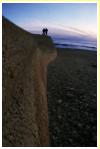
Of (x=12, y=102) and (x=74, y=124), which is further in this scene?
(x=74, y=124)

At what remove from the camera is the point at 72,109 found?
4.98m

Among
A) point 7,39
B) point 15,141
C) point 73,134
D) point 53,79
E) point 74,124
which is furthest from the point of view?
point 53,79

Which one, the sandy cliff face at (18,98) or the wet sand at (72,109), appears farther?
the wet sand at (72,109)

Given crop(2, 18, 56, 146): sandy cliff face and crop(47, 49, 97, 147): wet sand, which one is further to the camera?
crop(47, 49, 97, 147): wet sand

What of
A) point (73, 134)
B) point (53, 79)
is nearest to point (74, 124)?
point (73, 134)

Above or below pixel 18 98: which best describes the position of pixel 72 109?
below

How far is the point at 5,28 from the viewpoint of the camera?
8.98 ft

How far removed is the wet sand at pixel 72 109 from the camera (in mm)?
3902

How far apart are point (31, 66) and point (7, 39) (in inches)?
13.9

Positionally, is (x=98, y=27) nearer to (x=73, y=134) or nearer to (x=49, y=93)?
(x=73, y=134)

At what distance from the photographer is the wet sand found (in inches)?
154

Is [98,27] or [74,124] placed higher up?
[98,27]

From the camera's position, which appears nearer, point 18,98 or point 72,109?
point 18,98

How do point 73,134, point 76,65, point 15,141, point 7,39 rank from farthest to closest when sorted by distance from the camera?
point 76,65 → point 73,134 → point 7,39 → point 15,141
